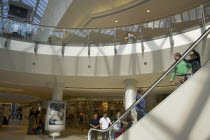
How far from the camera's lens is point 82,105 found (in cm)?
2219

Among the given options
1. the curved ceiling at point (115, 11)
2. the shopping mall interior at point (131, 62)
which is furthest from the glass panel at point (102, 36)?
the curved ceiling at point (115, 11)

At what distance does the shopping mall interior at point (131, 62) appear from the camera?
3.88 m

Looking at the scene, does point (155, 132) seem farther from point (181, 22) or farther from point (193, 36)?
point (181, 22)

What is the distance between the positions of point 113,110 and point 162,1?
12049 mm

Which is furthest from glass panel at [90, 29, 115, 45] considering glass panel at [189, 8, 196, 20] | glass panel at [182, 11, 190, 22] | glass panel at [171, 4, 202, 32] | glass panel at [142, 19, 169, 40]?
glass panel at [189, 8, 196, 20]

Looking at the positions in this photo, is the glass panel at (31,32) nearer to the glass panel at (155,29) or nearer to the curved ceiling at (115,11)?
the curved ceiling at (115,11)

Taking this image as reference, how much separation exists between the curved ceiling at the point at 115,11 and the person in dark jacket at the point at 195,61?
1249 centimetres

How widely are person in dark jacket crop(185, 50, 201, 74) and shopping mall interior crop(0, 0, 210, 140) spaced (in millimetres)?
19

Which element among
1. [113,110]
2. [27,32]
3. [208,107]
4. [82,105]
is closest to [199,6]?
[208,107]

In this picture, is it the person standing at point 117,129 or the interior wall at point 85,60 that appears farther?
the interior wall at point 85,60

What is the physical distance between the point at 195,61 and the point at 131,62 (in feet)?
20.6

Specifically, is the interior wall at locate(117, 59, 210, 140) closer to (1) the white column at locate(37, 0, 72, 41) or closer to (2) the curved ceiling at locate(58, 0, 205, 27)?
(1) the white column at locate(37, 0, 72, 41)

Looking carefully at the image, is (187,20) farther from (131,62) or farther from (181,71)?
(181,71)

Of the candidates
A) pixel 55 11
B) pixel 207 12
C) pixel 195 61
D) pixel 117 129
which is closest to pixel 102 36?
pixel 207 12
